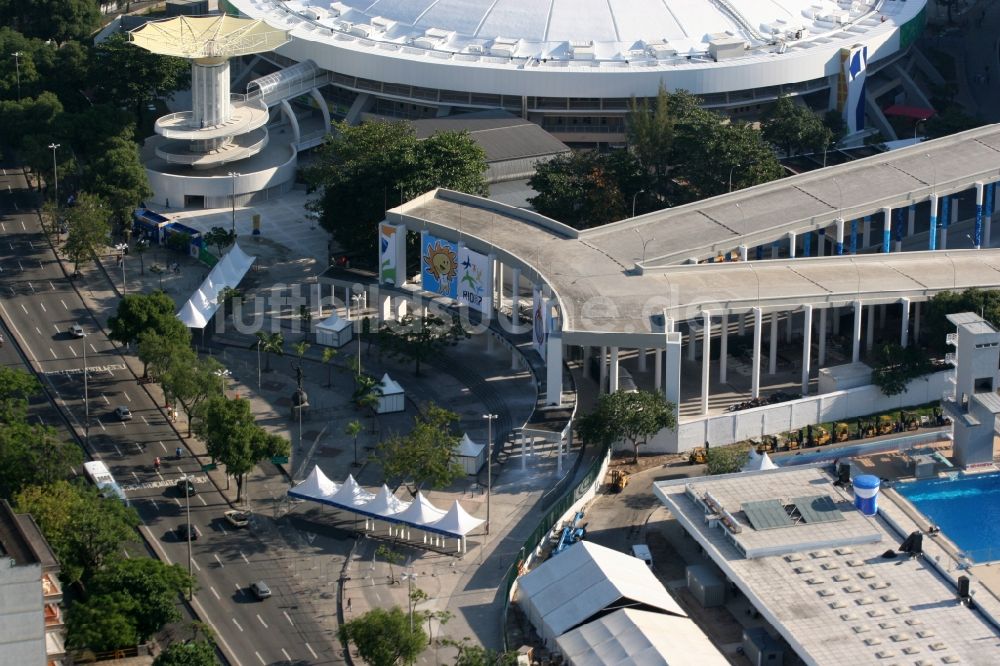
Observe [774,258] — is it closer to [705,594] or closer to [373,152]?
[373,152]

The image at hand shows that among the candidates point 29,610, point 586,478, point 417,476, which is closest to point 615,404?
point 586,478

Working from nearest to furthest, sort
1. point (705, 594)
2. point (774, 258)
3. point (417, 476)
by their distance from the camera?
point (705, 594)
point (417, 476)
point (774, 258)

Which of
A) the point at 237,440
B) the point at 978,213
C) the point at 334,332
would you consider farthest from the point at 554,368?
the point at 978,213

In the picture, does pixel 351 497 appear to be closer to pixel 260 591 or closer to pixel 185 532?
pixel 260 591

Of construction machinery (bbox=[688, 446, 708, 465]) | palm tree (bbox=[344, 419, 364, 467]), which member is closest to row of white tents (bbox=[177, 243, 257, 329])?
palm tree (bbox=[344, 419, 364, 467])

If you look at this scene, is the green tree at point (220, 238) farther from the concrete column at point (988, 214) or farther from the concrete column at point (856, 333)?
the concrete column at point (988, 214)

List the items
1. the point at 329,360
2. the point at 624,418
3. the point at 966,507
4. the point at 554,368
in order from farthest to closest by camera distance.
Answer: the point at 329,360, the point at 554,368, the point at 624,418, the point at 966,507

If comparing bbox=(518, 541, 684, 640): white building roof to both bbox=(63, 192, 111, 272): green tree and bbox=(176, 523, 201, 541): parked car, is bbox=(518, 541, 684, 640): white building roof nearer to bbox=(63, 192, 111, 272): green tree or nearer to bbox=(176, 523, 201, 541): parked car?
bbox=(176, 523, 201, 541): parked car
